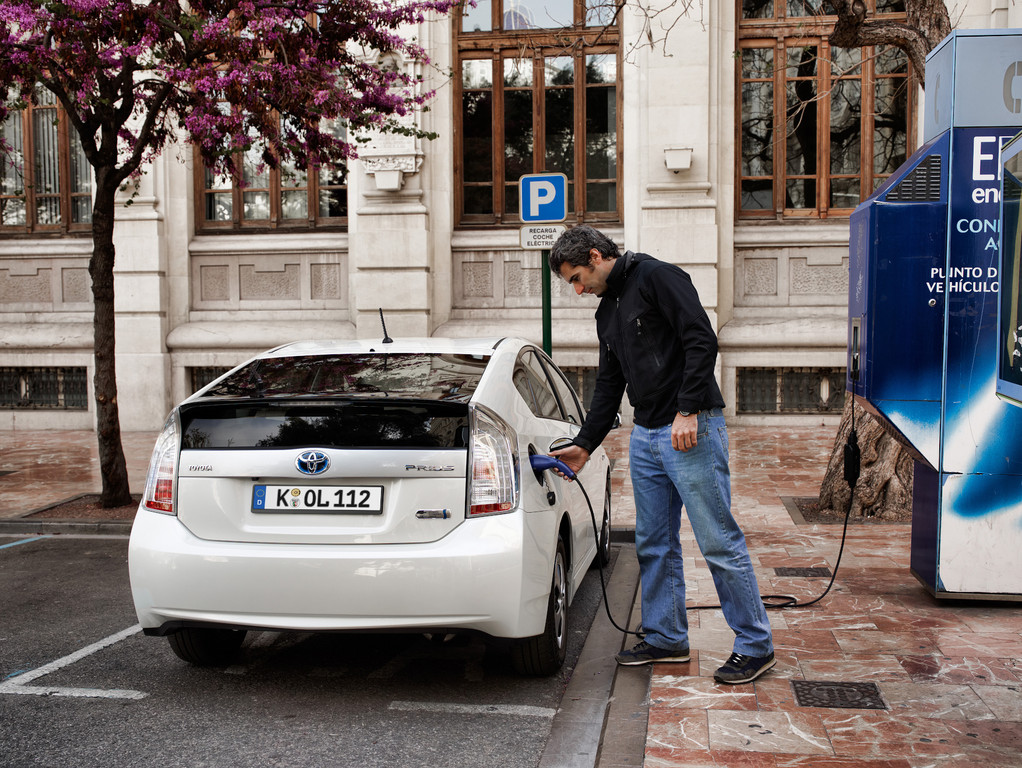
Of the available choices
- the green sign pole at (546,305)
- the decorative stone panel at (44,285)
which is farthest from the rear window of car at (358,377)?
the decorative stone panel at (44,285)

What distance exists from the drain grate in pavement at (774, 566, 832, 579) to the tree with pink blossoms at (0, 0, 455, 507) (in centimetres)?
524

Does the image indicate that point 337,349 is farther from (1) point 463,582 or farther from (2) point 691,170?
(2) point 691,170

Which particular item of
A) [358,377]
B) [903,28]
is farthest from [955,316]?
[903,28]

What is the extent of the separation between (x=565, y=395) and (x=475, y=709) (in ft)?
8.10

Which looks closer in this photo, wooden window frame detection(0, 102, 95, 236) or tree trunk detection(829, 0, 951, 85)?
tree trunk detection(829, 0, 951, 85)

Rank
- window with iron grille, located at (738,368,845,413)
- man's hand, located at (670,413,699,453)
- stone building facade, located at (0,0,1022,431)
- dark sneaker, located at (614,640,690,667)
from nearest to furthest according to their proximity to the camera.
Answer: man's hand, located at (670,413,699,453)
dark sneaker, located at (614,640,690,667)
stone building facade, located at (0,0,1022,431)
window with iron grille, located at (738,368,845,413)

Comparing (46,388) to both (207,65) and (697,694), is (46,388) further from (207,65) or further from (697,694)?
(697,694)

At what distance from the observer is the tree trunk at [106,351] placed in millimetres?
9070

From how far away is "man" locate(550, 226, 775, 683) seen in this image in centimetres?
416

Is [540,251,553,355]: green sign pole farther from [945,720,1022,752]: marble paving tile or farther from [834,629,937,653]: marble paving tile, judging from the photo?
[945,720,1022,752]: marble paving tile

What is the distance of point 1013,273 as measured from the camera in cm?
402

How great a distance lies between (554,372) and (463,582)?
7.65ft

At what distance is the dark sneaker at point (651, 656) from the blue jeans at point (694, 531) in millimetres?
27

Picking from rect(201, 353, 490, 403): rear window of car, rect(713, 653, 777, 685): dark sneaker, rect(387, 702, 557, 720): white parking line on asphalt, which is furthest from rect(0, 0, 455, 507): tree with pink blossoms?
rect(713, 653, 777, 685): dark sneaker
